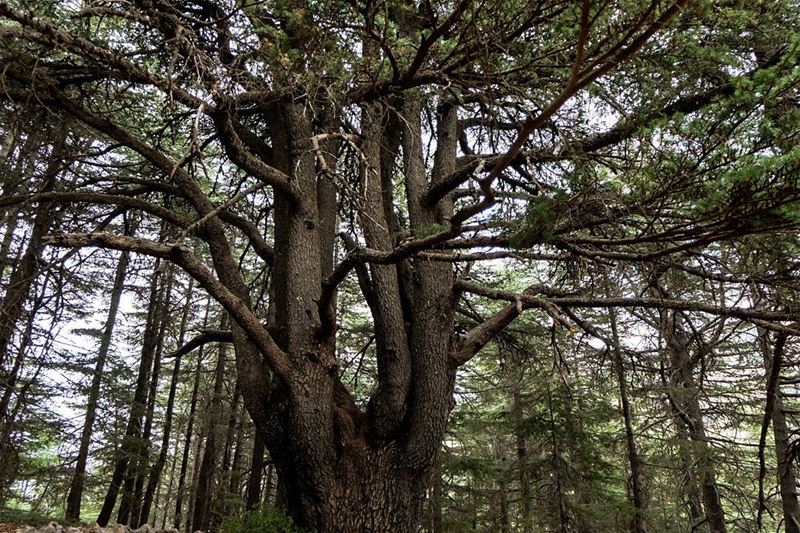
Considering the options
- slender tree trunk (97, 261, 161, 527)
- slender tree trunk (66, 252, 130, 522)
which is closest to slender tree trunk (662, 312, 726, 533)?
slender tree trunk (97, 261, 161, 527)

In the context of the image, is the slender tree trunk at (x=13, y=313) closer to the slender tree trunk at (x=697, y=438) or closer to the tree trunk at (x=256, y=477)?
the tree trunk at (x=256, y=477)

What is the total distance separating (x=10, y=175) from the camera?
718cm

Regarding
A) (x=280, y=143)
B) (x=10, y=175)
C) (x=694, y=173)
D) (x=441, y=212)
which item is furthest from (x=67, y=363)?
(x=694, y=173)

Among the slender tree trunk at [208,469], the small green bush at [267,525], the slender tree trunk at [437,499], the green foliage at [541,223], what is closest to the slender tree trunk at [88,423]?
the slender tree trunk at [208,469]

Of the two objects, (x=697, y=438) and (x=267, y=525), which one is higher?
(x=697, y=438)

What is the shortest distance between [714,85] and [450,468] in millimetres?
7241

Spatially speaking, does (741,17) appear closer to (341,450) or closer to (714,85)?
(714,85)

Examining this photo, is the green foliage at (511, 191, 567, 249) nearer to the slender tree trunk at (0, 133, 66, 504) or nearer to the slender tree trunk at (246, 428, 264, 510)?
the slender tree trunk at (0, 133, 66, 504)

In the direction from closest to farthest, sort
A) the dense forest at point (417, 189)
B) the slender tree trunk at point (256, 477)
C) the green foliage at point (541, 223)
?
the green foliage at point (541, 223)
the dense forest at point (417, 189)
the slender tree trunk at point (256, 477)

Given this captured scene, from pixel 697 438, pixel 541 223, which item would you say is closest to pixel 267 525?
pixel 541 223

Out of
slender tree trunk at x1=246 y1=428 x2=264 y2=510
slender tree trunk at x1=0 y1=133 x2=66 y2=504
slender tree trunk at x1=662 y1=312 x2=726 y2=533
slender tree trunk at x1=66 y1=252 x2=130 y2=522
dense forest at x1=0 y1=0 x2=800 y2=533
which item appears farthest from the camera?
slender tree trunk at x1=66 y1=252 x2=130 y2=522

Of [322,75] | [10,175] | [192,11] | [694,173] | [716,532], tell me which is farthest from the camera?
[10,175]

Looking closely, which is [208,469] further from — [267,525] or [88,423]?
[267,525]

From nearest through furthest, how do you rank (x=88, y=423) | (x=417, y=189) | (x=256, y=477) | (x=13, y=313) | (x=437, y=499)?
1. (x=13, y=313)
2. (x=417, y=189)
3. (x=256, y=477)
4. (x=437, y=499)
5. (x=88, y=423)
